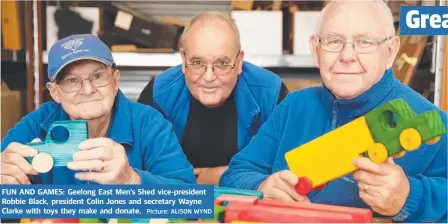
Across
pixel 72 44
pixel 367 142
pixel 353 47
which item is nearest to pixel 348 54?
pixel 353 47

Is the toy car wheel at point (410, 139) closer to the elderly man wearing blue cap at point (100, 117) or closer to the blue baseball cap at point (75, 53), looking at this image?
the elderly man wearing blue cap at point (100, 117)

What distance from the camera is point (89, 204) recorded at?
1067 mm

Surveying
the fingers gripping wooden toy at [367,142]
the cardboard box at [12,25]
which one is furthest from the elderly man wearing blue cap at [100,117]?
the cardboard box at [12,25]

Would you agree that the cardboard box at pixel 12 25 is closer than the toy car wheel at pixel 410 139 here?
No

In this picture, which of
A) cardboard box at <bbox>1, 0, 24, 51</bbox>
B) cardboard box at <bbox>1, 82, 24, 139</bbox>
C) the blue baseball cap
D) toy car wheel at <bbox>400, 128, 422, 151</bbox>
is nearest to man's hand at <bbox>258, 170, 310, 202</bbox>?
toy car wheel at <bbox>400, 128, 422, 151</bbox>

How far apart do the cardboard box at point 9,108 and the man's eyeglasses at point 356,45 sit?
2044 millimetres

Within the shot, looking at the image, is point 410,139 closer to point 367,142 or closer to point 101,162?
point 367,142

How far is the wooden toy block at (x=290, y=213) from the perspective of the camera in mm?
889

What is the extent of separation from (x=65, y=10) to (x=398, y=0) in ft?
5.27

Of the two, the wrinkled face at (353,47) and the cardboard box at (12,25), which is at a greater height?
the cardboard box at (12,25)

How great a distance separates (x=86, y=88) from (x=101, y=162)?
0.86 feet

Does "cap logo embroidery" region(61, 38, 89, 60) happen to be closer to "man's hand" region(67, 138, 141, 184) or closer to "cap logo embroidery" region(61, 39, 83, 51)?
"cap logo embroidery" region(61, 39, 83, 51)

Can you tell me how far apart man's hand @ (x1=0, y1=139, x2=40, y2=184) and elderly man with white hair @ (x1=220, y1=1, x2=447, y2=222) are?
17.7 inches

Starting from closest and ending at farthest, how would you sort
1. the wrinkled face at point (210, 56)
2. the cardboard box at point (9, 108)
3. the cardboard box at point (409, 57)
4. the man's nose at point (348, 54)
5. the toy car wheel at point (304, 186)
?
the toy car wheel at point (304, 186), the man's nose at point (348, 54), the wrinkled face at point (210, 56), the cardboard box at point (409, 57), the cardboard box at point (9, 108)
